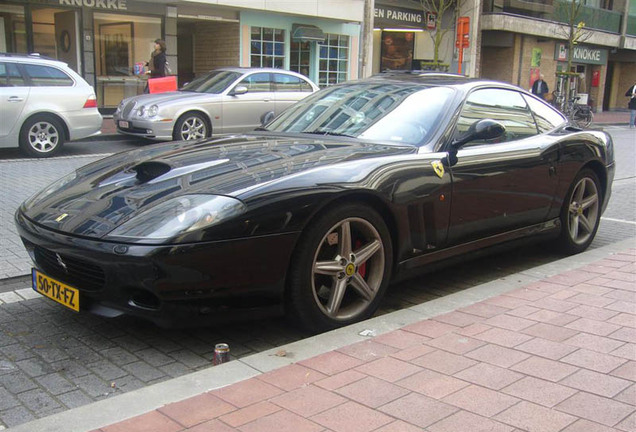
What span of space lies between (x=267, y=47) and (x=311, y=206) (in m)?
18.3

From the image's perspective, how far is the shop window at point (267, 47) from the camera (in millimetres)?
20516

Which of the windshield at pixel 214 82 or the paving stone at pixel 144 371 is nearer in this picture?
the paving stone at pixel 144 371

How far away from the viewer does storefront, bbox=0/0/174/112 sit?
16.2m

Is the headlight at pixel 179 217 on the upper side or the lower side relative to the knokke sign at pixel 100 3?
lower

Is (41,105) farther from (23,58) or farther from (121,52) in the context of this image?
(121,52)

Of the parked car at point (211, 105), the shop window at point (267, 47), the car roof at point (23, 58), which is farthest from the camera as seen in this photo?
the shop window at point (267, 47)

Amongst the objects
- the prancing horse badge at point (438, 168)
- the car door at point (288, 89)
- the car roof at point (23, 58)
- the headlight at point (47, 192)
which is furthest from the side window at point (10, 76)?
the prancing horse badge at point (438, 168)

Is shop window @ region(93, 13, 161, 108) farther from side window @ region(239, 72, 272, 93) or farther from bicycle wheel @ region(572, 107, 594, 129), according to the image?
bicycle wheel @ region(572, 107, 594, 129)

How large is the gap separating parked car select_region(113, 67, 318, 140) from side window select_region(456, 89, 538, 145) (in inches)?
307

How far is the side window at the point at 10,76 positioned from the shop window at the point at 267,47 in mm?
10606

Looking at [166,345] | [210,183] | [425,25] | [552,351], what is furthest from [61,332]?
[425,25]

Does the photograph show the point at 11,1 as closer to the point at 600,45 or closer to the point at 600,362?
the point at 600,362

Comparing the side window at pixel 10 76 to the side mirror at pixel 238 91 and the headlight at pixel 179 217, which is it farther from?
the headlight at pixel 179 217

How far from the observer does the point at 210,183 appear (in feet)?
11.2
